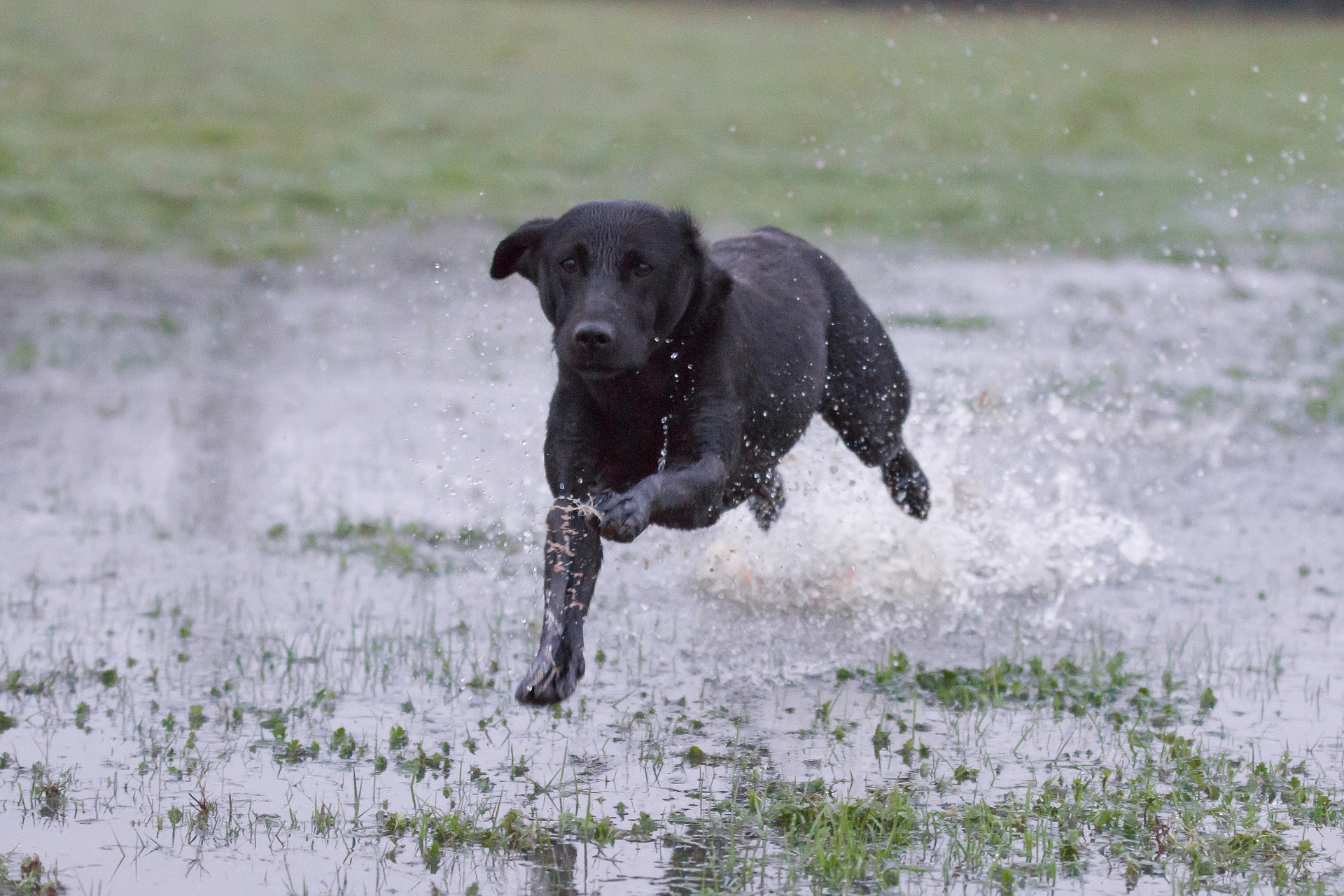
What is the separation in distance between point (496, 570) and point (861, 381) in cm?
163

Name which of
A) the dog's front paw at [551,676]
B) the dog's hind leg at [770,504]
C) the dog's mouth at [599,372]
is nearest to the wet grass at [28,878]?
the dog's front paw at [551,676]

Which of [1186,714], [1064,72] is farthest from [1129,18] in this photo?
[1186,714]

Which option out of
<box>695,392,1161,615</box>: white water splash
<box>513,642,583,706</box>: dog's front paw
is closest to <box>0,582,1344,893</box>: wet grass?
<box>513,642,583,706</box>: dog's front paw

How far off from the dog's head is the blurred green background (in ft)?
32.6

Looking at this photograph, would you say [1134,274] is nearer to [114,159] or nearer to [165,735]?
[114,159]

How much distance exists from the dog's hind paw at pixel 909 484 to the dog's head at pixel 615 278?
2.18m

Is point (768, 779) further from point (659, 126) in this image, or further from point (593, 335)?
point (659, 126)

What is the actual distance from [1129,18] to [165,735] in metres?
31.9

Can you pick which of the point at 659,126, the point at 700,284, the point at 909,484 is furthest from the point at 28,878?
the point at 659,126

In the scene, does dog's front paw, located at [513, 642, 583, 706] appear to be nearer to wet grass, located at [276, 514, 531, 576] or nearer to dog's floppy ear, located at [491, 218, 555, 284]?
dog's floppy ear, located at [491, 218, 555, 284]

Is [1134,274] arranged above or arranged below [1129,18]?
below

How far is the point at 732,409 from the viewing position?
17.4 feet

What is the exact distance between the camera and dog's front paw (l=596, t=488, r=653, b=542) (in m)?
4.41

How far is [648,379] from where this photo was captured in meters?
5.20
